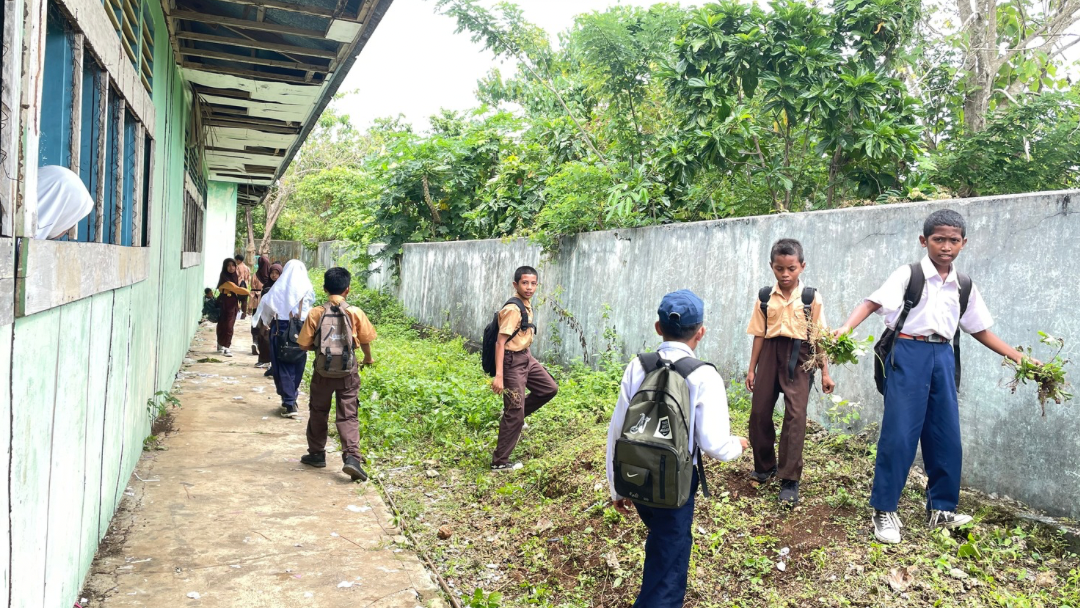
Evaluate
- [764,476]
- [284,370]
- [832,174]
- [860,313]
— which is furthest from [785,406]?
[284,370]

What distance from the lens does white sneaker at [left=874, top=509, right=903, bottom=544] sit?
4.15 meters

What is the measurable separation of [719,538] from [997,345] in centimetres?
174

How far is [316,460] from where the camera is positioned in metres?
6.21

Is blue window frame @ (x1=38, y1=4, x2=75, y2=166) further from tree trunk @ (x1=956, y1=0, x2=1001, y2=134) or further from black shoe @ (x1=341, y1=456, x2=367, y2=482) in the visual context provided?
tree trunk @ (x1=956, y1=0, x2=1001, y2=134)

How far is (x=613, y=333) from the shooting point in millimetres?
8211

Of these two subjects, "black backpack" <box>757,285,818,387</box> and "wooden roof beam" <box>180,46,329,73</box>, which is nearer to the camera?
"black backpack" <box>757,285,818,387</box>

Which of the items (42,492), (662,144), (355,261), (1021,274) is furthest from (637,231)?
(355,261)

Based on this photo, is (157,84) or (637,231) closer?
(157,84)

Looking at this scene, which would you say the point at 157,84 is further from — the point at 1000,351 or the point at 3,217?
the point at 1000,351

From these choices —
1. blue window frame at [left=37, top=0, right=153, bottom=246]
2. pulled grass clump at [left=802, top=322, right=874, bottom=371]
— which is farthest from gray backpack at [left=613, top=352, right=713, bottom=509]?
blue window frame at [left=37, top=0, right=153, bottom=246]

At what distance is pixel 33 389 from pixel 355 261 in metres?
15.8

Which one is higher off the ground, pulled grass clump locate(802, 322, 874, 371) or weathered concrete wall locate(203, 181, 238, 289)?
weathered concrete wall locate(203, 181, 238, 289)

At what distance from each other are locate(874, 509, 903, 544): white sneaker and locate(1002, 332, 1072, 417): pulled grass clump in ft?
2.92

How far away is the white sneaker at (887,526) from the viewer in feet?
13.6
